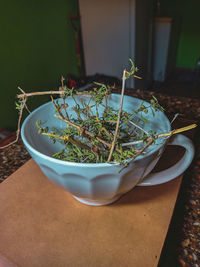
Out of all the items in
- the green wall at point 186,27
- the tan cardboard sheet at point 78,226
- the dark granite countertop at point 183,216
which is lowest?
the green wall at point 186,27

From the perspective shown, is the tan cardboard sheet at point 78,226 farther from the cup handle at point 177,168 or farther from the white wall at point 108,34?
the white wall at point 108,34

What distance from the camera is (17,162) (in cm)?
59

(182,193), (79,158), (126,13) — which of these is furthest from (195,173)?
(126,13)

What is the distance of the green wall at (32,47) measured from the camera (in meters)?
1.45

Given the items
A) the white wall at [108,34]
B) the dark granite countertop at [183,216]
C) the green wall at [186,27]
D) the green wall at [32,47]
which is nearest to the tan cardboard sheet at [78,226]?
the dark granite countertop at [183,216]

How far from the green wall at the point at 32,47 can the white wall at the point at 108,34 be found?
0.71ft

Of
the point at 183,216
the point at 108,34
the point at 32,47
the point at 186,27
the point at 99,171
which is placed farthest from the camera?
the point at 186,27

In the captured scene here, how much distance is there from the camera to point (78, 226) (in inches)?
16.6

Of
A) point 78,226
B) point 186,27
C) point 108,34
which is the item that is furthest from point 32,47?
point 186,27

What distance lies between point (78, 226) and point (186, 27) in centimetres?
349

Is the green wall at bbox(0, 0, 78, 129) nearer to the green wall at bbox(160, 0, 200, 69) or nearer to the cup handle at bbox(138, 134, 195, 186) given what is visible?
the cup handle at bbox(138, 134, 195, 186)

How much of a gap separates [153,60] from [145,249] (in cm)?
278

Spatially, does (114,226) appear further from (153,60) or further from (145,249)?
(153,60)

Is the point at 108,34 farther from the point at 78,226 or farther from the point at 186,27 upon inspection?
the point at 78,226
